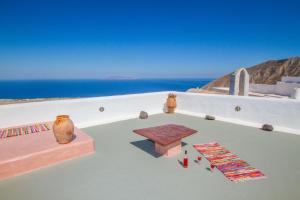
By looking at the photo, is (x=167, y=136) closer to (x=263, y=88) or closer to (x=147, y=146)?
(x=147, y=146)

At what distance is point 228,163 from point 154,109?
15.0 feet

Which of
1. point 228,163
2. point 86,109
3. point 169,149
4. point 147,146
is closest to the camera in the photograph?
point 228,163

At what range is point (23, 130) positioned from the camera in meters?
4.27

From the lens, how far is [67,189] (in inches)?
105

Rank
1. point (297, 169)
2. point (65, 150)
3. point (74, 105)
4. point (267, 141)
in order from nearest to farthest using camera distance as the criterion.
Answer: point (297, 169)
point (65, 150)
point (267, 141)
point (74, 105)

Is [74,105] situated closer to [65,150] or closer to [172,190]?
[65,150]

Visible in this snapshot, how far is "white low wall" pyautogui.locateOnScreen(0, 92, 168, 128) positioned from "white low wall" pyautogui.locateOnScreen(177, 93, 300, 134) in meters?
1.47

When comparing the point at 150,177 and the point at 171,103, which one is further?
the point at 171,103

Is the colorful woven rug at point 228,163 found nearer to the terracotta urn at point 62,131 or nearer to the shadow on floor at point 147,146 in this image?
the shadow on floor at point 147,146

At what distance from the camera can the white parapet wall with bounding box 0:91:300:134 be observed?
15.9ft

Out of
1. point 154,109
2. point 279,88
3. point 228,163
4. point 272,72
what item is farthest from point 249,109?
point 272,72

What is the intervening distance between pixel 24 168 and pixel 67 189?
1018mm

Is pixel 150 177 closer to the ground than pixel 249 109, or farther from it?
closer to the ground

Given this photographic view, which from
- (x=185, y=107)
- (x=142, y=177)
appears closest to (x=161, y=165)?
(x=142, y=177)
